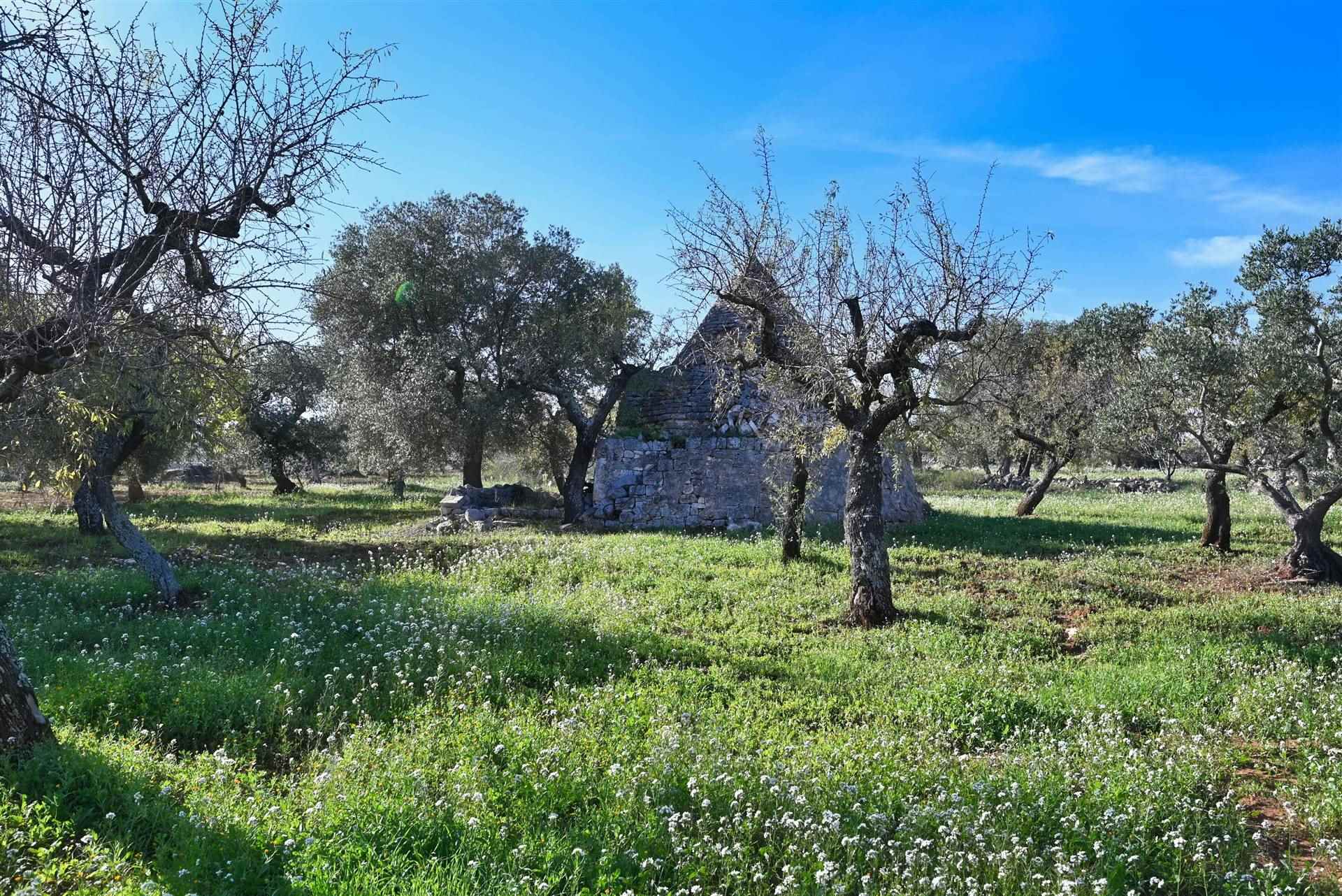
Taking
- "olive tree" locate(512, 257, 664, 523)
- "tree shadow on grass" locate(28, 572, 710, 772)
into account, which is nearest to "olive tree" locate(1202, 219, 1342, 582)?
"tree shadow on grass" locate(28, 572, 710, 772)

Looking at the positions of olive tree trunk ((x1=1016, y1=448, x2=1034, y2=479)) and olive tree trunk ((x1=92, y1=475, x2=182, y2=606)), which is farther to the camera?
olive tree trunk ((x1=1016, y1=448, x2=1034, y2=479))

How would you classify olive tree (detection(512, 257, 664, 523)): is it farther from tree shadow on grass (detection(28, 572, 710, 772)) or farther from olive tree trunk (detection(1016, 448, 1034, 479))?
olive tree trunk (detection(1016, 448, 1034, 479))

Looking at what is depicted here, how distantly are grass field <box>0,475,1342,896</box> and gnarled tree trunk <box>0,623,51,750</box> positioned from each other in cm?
20

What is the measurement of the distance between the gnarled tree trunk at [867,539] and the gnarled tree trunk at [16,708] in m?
8.62

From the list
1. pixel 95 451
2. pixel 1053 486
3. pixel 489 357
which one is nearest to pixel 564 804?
pixel 95 451

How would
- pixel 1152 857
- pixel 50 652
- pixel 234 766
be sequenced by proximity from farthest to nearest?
1. pixel 50 652
2. pixel 234 766
3. pixel 1152 857

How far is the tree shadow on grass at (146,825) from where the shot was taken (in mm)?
4074

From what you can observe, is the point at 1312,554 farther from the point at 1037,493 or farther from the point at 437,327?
the point at 437,327

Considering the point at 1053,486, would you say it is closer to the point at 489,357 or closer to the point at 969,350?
the point at 489,357

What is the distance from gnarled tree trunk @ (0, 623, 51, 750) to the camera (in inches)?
211

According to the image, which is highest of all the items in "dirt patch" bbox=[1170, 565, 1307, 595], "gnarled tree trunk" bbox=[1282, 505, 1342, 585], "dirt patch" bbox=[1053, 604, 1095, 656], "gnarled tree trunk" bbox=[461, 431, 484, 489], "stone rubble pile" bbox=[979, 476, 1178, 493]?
"gnarled tree trunk" bbox=[461, 431, 484, 489]

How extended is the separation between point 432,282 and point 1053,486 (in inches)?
1133

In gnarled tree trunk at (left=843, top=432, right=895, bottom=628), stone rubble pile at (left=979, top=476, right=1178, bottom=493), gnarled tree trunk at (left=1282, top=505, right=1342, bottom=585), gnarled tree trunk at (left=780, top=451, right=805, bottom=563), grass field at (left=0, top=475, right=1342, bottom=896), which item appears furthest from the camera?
stone rubble pile at (left=979, top=476, right=1178, bottom=493)

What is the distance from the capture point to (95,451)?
40.1ft
